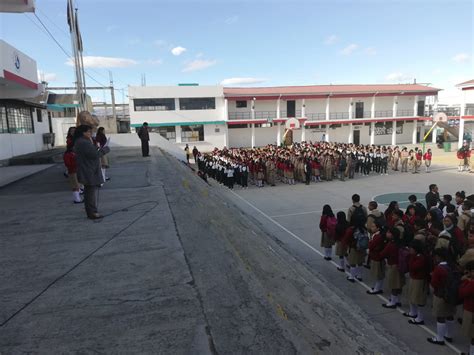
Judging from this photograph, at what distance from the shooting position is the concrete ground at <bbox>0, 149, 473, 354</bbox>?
2408mm

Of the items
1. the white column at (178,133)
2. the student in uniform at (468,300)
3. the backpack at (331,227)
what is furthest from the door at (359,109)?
the student in uniform at (468,300)

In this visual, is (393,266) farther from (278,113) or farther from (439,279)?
(278,113)

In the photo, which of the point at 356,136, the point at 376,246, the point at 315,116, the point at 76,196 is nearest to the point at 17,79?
the point at 76,196

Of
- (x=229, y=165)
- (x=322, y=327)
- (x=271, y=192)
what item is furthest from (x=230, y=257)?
(x=229, y=165)

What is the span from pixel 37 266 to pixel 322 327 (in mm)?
3069

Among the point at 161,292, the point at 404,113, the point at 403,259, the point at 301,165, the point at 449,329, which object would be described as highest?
the point at 404,113

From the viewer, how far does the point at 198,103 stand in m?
37.2

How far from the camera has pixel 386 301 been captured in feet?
19.9

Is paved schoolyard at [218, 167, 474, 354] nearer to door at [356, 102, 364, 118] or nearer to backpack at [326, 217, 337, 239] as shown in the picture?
backpack at [326, 217, 337, 239]

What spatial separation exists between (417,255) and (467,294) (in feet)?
3.19

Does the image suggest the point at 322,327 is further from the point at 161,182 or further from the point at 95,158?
the point at 161,182

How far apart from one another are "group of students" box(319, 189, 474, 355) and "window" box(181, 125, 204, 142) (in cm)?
3082

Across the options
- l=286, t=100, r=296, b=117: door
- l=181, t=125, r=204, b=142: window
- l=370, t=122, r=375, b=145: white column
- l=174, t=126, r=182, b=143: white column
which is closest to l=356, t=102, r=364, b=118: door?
l=370, t=122, r=375, b=145: white column

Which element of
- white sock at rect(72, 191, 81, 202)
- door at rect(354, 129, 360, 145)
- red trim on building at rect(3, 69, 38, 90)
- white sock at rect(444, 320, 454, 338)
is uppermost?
red trim on building at rect(3, 69, 38, 90)
